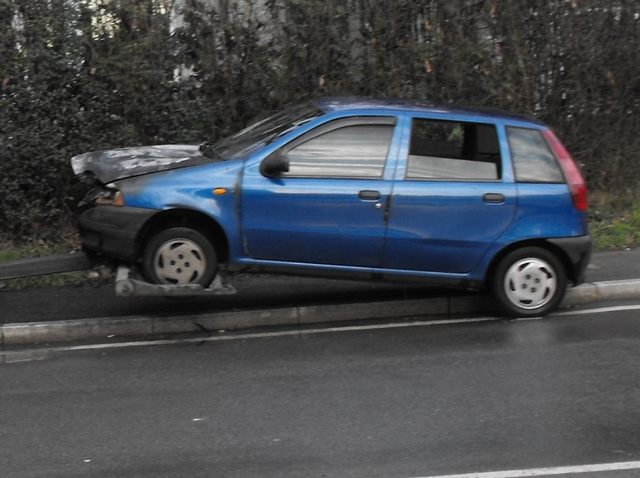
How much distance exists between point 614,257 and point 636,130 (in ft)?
8.20

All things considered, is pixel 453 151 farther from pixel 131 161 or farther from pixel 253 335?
pixel 131 161

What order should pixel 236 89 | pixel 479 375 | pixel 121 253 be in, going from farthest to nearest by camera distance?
pixel 236 89 → pixel 121 253 → pixel 479 375

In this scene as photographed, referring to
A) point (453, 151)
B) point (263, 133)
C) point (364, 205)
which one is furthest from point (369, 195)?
point (263, 133)

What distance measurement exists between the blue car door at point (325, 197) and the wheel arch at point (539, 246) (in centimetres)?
105

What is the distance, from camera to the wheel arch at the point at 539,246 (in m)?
8.20

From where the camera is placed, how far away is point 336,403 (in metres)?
6.17

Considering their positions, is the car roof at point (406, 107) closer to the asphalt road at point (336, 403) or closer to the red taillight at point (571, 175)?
the red taillight at point (571, 175)

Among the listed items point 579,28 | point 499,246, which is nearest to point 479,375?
point 499,246

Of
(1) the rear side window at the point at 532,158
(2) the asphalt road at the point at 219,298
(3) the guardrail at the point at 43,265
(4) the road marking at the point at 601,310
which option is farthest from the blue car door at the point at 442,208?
(3) the guardrail at the point at 43,265

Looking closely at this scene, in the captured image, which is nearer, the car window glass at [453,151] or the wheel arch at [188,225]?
the wheel arch at [188,225]

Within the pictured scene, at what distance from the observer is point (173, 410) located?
20.1 feet

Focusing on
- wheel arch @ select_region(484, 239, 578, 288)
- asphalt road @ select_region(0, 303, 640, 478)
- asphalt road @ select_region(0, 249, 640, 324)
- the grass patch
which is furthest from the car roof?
the grass patch

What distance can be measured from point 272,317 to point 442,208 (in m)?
1.71

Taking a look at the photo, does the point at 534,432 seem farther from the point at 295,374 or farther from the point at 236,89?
the point at 236,89
